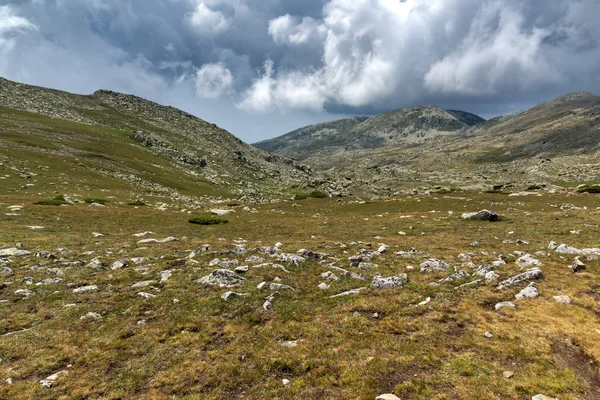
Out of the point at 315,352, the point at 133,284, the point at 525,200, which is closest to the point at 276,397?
the point at 315,352

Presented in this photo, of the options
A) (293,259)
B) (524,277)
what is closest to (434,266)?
(524,277)

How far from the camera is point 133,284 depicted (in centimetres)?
1672

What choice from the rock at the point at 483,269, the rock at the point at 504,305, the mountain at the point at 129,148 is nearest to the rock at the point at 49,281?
the rock at the point at 504,305

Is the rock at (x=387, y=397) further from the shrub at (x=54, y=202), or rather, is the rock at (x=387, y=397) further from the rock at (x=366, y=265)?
the shrub at (x=54, y=202)

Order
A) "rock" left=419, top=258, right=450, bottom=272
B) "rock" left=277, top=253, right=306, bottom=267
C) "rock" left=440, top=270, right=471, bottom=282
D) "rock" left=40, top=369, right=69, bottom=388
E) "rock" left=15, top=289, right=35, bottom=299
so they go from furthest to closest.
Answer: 1. "rock" left=277, top=253, right=306, bottom=267
2. "rock" left=419, top=258, right=450, bottom=272
3. "rock" left=440, top=270, right=471, bottom=282
4. "rock" left=15, top=289, right=35, bottom=299
5. "rock" left=40, top=369, right=69, bottom=388

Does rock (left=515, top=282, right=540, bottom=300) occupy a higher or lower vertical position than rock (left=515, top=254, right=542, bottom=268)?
lower

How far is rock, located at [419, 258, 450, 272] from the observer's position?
60.5 feet

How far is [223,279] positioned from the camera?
17219 millimetres

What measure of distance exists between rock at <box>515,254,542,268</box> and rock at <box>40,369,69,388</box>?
878 inches

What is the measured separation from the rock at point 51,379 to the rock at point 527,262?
73.2 feet

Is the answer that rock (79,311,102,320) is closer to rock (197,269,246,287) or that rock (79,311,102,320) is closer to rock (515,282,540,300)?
rock (197,269,246,287)

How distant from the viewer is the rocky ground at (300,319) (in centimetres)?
959

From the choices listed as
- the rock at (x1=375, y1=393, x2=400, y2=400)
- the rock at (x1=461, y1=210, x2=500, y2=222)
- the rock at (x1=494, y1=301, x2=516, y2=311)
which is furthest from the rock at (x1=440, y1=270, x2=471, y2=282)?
the rock at (x1=461, y1=210, x2=500, y2=222)

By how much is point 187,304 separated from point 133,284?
165 inches
